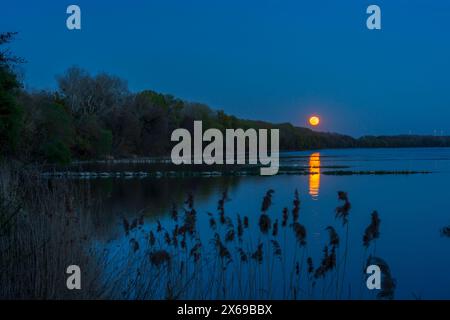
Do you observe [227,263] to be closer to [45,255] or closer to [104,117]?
[45,255]

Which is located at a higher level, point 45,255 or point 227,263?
point 45,255

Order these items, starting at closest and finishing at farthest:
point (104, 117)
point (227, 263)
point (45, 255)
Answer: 1. point (45, 255)
2. point (227, 263)
3. point (104, 117)

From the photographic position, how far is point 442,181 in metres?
32.8

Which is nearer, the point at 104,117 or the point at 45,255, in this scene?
the point at 45,255

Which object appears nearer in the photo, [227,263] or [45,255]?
[45,255]

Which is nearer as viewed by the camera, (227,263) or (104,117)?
(227,263)

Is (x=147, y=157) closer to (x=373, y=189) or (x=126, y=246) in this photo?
(x=373, y=189)

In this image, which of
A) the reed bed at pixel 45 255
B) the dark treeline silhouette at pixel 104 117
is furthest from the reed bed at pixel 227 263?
the dark treeline silhouette at pixel 104 117

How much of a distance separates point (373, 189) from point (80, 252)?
931 inches

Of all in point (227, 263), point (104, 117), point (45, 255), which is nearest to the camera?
point (45, 255)

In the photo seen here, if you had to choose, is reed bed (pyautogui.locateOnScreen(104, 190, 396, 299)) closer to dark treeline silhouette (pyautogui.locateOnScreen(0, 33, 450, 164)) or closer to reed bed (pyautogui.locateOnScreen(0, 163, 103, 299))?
reed bed (pyautogui.locateOnScreen(0, 163, 103, 299))

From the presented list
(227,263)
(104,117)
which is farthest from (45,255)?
(104,117)
